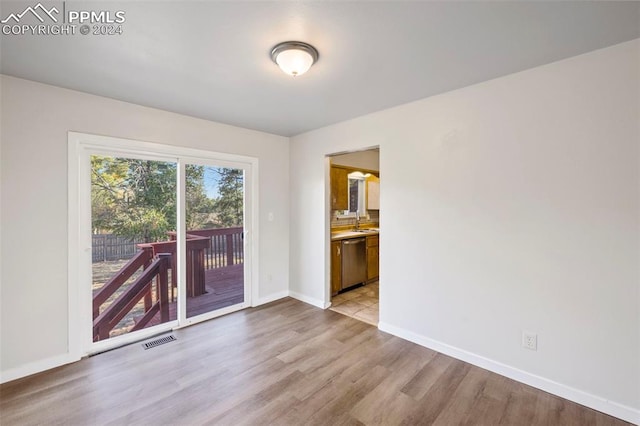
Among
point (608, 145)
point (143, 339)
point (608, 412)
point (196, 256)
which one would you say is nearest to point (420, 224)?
point (608, 145)

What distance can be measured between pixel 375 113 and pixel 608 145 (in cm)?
202

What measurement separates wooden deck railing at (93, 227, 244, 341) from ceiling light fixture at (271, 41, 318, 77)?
2.37 meters

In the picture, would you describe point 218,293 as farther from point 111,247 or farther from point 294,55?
point 294,55

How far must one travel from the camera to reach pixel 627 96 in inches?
72.6

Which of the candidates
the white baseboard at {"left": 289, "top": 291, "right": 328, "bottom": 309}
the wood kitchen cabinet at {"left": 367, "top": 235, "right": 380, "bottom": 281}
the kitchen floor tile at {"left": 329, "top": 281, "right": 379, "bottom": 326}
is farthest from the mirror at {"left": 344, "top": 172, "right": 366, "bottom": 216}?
the white baseboard at {"left": 289, "top": 291, "right": 328, "bottom": 309}

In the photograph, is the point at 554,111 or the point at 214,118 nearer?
the point at 554,111

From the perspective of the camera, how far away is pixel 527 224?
2.24 m

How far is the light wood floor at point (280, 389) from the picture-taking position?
1901mm

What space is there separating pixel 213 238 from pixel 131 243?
908mm

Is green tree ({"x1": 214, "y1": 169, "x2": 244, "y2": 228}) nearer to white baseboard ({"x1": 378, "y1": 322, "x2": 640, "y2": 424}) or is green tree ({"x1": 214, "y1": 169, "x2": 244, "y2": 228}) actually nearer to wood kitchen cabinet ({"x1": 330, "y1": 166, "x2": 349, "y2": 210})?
wood kitchen cabinet ({"x1": 330, "y1": 166, "x2": 349, "y2": 210})

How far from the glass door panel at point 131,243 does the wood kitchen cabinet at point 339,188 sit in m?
2.36

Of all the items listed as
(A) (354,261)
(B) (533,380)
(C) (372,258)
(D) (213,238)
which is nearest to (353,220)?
(C) (372,258)

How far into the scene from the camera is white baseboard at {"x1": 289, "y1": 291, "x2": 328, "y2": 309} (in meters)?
3.92

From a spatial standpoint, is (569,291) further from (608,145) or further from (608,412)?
(608,145)
